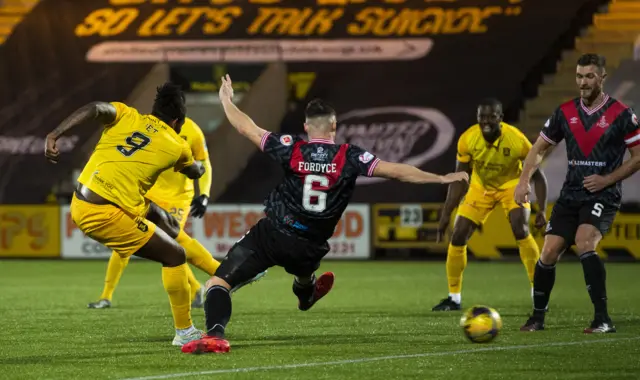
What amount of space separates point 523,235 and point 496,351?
4076 millimetres

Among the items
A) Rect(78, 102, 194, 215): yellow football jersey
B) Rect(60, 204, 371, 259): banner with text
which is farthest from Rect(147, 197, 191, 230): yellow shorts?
Rect(60, 204, 371, 259): banner with text

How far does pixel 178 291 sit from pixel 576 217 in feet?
10.3

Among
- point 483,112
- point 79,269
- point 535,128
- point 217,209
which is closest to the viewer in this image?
point 483,112

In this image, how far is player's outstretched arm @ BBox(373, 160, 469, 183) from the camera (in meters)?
8.20

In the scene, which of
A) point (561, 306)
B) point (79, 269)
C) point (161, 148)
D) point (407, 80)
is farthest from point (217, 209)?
point (161, 148)

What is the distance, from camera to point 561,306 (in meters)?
12.9

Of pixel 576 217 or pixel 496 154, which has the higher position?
pixel 496 154

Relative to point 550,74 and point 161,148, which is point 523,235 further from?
point 550,74

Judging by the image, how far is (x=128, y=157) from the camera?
905 centimetres

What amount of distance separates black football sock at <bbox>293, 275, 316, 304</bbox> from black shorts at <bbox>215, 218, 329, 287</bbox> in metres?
1.01

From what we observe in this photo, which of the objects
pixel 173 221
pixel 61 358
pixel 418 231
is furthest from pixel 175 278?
pixel 418 231

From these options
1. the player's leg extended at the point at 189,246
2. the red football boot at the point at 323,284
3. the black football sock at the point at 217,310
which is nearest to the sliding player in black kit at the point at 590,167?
the red football boot at the point at 323,284

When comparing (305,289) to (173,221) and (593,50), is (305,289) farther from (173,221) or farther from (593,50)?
(593,50)

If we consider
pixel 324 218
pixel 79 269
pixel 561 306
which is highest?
pixel 324 218
